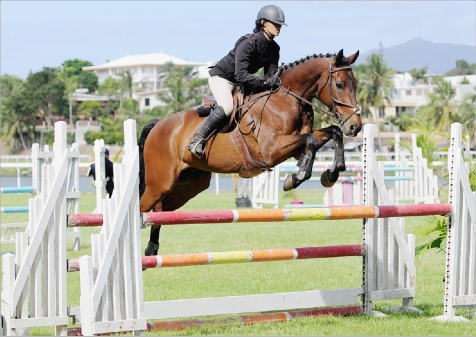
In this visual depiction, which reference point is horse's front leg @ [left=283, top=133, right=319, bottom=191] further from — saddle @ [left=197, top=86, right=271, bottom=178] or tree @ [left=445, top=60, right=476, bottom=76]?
tree @ [left=445, top=60, right=476, bottom=76]

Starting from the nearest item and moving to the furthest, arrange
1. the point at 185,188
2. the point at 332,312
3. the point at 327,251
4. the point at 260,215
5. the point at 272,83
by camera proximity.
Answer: the point at 260,215 → the point at 327,251 → the point at 332,312 → the point at 272,83 → the point at 185,188

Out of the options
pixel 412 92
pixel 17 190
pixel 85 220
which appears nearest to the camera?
pixel 85 220

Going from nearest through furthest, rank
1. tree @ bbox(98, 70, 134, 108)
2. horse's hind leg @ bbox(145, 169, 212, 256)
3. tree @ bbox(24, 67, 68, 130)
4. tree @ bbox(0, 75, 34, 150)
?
1. horse's hind leg @ bbox(145, 169, 212, 256)
2. tree @ bbox(0, 75, 34, 150)
3. tree @ bbox(24, 67, 68, 130)
4. tree @ bbox(98, 70, 134, 108)

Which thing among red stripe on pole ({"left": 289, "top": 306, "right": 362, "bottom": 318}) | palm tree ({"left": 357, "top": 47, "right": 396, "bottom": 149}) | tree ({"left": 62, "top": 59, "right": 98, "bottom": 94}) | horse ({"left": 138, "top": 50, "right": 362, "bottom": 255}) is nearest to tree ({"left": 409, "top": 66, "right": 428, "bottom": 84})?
palm tree ({"left": 357, "top": 47, "right": 396, "bottom": 149})

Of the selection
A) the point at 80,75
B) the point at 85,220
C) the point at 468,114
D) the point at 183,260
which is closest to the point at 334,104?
the point at 183,260

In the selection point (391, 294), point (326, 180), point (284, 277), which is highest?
point (326, 180)

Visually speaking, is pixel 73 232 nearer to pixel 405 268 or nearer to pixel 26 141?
pixel 405 268

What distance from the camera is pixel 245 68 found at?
278 inches

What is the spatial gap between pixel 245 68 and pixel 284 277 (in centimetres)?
304

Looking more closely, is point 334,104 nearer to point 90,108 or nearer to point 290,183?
point 290,183

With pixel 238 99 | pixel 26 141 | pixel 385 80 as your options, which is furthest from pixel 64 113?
pixel 238 99

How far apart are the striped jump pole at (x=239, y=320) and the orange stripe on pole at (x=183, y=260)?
481 mm

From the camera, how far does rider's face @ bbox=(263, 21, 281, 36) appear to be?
701 cm

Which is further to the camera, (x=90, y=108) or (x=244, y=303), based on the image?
(x=90, y=108)
